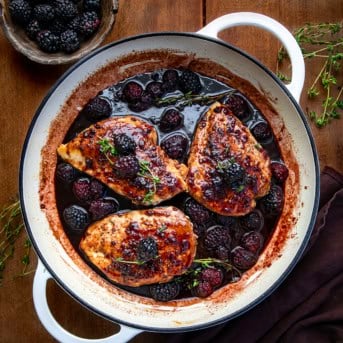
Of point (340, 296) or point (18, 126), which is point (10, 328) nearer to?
point (18, 126)

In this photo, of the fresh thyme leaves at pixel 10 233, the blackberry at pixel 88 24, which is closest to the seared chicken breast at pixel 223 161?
the blackberry at pixel 88 24

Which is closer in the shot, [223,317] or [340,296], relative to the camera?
[223,317]

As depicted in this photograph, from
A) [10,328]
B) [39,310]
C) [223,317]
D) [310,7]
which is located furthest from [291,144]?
[10,328]

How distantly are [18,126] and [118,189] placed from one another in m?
0.42

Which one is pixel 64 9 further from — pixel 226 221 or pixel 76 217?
pixel 226 221

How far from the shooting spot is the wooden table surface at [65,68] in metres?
2.35

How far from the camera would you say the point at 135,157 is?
2.22 m

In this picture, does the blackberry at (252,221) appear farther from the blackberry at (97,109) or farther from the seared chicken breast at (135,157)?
the blackberry at (97,109)

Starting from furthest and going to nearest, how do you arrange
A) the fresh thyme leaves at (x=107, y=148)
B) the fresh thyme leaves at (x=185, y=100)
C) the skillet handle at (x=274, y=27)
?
the fresh thyme leaves at (x=185, y=100)
the fresh thyme leaves at (x=107, y=148)
the skillet handle at (x=274, y=27)

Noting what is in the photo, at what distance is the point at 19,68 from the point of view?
92.6 inches

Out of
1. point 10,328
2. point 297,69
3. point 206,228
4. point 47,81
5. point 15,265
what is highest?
point 297,69

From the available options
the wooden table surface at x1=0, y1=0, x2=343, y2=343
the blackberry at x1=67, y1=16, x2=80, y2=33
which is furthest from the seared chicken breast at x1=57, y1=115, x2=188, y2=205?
the blackberry at x1=67, y1=16, x2=80, y2=33

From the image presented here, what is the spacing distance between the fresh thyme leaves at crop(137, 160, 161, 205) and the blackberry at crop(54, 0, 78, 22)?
55 centimetres

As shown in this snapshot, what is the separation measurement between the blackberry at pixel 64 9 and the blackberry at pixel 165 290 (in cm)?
97
